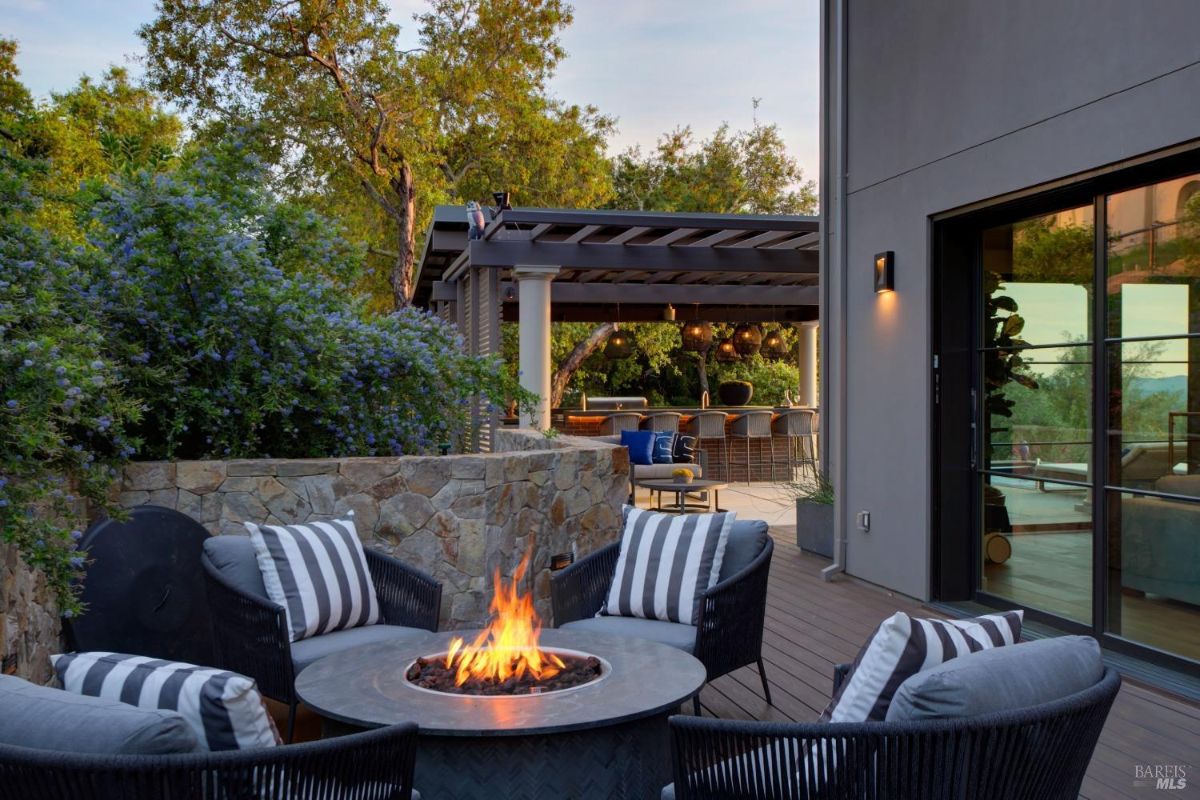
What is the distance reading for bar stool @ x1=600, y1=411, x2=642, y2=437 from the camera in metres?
13.1

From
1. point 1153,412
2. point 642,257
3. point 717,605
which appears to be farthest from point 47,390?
point 642,257

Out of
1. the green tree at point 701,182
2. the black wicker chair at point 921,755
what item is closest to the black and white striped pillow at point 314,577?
the black wicker chair at point 921,755

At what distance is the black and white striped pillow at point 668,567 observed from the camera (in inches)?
159

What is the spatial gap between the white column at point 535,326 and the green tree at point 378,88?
7.99 meters

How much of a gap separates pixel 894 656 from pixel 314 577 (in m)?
2.38

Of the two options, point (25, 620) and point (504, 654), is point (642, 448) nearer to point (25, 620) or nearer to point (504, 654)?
point (504, 654)

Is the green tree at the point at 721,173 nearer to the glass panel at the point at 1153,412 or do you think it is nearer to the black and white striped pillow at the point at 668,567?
the glass panel at the point at 1153,412

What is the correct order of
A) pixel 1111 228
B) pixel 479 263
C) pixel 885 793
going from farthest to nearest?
pixel 479 263, pixel 1111 228, pixel 885 793

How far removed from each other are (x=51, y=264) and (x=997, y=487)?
15.9 ft

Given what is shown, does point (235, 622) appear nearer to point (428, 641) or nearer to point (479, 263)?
point (428, 641)

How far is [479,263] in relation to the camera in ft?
32.0

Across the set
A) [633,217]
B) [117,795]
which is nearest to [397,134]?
[633,217]

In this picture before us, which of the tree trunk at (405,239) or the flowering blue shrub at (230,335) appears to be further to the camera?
the tree trunk at (405,239)

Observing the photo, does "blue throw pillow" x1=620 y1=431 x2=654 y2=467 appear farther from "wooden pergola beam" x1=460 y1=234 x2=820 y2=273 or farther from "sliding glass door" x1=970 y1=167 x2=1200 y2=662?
"sliding glass door" x1=970 y1=167 x2=1200 y2=662
